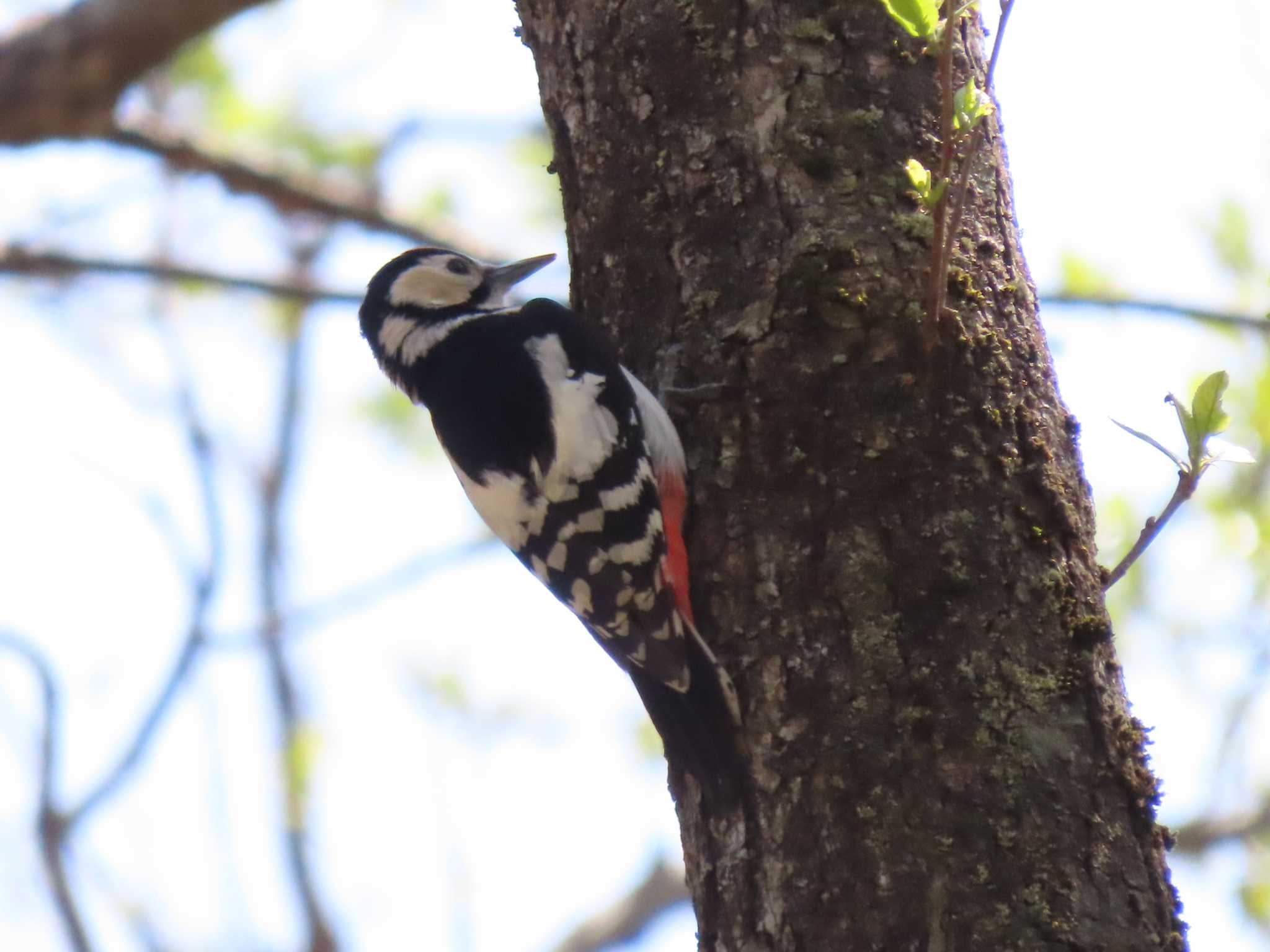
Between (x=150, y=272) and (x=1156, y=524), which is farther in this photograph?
(x=150, y=272)

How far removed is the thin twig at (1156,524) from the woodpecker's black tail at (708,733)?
0.69 meters

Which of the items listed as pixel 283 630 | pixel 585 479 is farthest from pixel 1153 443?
pixel 283 630

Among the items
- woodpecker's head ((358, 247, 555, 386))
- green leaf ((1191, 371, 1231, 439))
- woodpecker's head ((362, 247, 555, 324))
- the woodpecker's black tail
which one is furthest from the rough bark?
woodpecker's head ((362, 247, 555, 324))

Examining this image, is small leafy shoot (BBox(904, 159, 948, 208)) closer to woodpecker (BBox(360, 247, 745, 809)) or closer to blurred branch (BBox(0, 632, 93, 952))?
woodpecker (BBox(360, 247, 745, 809))

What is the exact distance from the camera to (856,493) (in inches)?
94.0

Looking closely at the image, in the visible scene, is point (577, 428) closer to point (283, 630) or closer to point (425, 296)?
point (425, 296)

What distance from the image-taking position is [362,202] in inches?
230

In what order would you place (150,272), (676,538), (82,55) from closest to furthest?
(676,538) < (82,55) < (150,272)

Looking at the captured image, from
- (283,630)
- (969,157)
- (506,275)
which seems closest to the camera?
(969,157)

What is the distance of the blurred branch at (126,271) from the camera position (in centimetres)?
514

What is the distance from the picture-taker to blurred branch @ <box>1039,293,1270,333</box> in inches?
179

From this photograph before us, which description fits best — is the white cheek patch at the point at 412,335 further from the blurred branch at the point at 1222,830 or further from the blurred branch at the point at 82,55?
the blurred branch at the point at 1222,830

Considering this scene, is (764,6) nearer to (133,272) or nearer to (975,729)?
(975,729)

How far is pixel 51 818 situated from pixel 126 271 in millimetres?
2020
